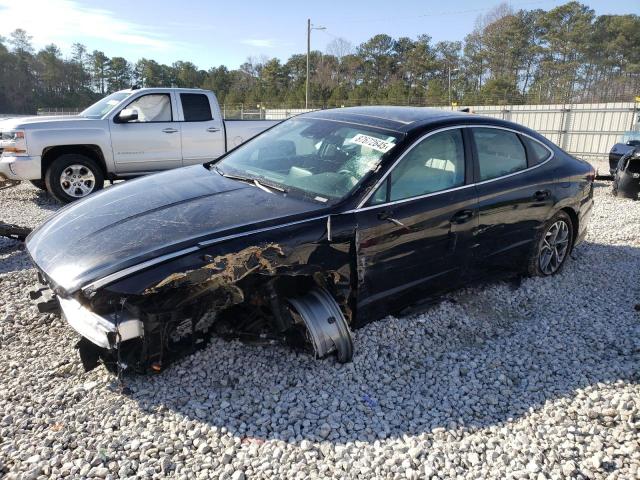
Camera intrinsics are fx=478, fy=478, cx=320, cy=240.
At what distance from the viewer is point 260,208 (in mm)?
3035

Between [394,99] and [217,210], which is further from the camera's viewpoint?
[394,99]

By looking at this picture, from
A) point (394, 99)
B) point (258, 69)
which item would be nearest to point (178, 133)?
point (394, 99)

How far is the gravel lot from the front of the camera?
93.6 inches

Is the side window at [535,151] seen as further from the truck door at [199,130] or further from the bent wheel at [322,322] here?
the truck door at [199,130]

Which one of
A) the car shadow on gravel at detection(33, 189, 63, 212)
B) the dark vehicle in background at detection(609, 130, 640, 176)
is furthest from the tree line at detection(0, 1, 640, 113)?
the car shadow on gravel at detection(33, 189, 63, 212)

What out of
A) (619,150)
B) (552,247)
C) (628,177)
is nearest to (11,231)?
(552,247)

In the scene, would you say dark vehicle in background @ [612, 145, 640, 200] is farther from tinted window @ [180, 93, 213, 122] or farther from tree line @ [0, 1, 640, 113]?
tree line @ [0, 1, 640, 113]

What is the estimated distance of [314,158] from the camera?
3.63m

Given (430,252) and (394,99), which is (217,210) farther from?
(394,99)

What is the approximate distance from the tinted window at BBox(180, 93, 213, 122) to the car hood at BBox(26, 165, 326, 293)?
5630mm

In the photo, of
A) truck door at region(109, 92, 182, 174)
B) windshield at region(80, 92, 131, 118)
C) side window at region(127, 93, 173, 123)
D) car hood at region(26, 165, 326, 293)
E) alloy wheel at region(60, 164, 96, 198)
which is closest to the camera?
car hood at region(26, 165, 326, 293)

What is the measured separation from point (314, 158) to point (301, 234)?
955mm

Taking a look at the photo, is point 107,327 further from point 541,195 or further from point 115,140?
point 115,140

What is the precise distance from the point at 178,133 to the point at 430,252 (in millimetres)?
6539
